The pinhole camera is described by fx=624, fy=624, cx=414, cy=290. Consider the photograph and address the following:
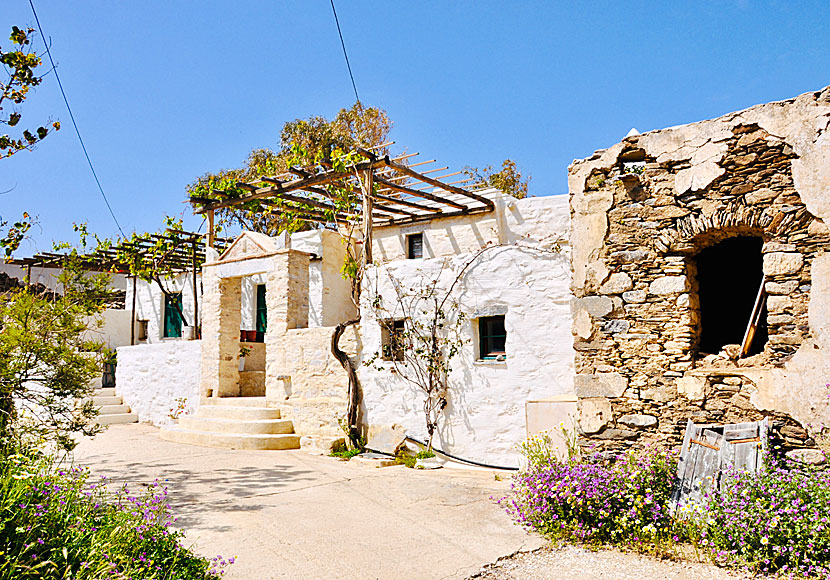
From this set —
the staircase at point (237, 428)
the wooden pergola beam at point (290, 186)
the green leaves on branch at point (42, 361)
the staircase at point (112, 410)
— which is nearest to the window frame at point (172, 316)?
the staircase at point (112, 410)

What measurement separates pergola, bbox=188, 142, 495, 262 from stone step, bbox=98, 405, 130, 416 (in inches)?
→ 180

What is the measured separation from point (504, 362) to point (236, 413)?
5278 millimetres

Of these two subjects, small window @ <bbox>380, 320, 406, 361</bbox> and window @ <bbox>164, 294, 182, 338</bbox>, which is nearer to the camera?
small window @ <bbox>380, 320, 406, 361</bbox>

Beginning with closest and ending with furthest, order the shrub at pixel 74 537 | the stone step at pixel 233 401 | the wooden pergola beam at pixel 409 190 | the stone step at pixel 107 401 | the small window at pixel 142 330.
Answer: the shrub at pixel 74 537 < the wooden pergola beam at pixel 409 190 < the stone step at pixel 233 401 < the stone step at pixel 107 401 < the small window at pixel 142 330

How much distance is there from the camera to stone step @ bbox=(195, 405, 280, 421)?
11.0m

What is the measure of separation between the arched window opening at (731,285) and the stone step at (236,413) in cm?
732

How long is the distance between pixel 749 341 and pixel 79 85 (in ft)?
30.9

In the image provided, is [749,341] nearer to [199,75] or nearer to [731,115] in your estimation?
[731,115]

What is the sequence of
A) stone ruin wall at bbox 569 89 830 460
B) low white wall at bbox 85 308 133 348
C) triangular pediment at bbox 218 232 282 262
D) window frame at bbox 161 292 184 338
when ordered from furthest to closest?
low white wall at bbox 85 308 133 348 → window frame at bbox 161 292 184 338 → triangular pediment at bbox 218 232 282 262 → stone ruin wall at bbox 569 89 830 460

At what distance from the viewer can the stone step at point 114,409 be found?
45.6ft

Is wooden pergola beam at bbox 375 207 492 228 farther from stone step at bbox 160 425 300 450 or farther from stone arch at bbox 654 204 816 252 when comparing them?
stone arch at bbox 654 204 816 252

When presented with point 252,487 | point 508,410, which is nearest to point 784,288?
point 508,410

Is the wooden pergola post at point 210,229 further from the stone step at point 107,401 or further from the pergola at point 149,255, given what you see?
the stone step at point 107,401

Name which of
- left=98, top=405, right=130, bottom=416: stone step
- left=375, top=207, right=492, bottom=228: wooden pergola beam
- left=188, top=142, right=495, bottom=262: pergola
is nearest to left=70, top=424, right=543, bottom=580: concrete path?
left=188, top=142, right=495, bottom=262: pergola
